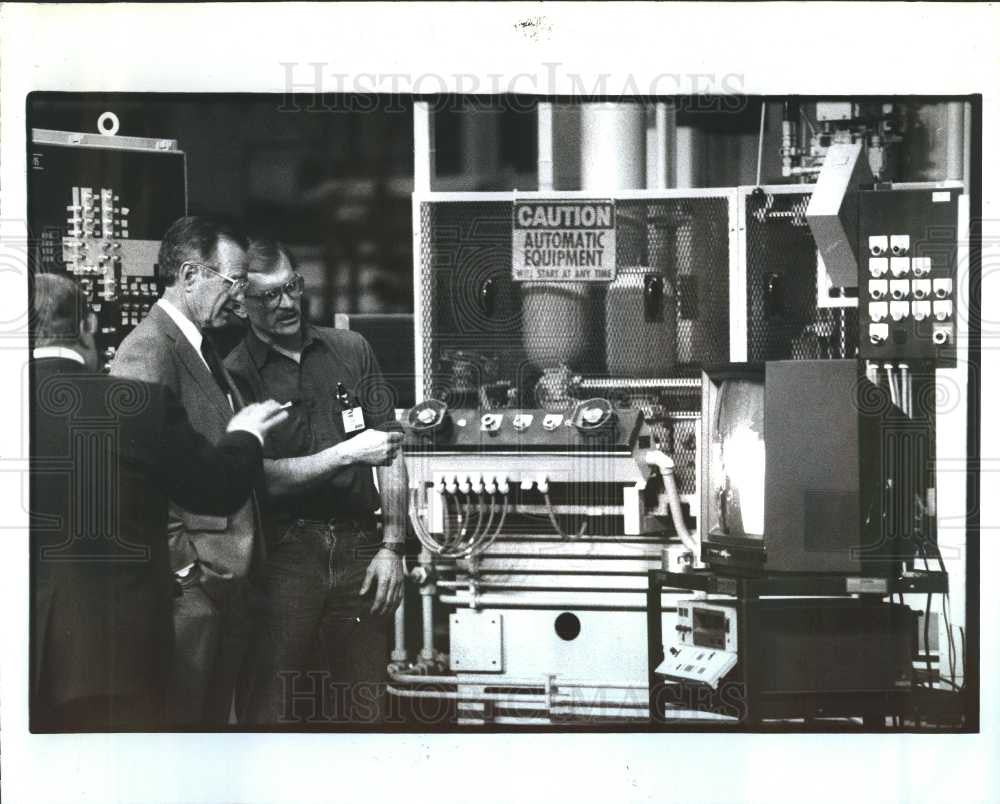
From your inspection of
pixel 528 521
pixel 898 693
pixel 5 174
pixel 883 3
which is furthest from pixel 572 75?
pixel 898 693

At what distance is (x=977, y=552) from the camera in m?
3.41

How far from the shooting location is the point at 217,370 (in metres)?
3.44

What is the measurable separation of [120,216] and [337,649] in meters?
1.35

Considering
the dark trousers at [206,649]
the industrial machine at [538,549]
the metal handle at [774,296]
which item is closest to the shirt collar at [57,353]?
the dark trousers at [206,649]

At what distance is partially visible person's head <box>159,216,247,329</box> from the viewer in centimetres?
342

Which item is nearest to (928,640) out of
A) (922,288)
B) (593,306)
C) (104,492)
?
(922,288)

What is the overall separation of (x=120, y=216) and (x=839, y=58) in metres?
2.03

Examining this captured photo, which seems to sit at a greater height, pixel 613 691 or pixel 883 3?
pixel 883 3

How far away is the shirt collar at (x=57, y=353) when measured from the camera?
341 centimetres

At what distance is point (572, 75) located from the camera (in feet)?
11.0

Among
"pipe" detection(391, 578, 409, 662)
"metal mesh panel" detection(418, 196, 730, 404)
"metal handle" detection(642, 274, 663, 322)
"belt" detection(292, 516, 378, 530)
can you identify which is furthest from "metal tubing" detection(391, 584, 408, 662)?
"metal handle" detection(642, 274, 663, 322)
